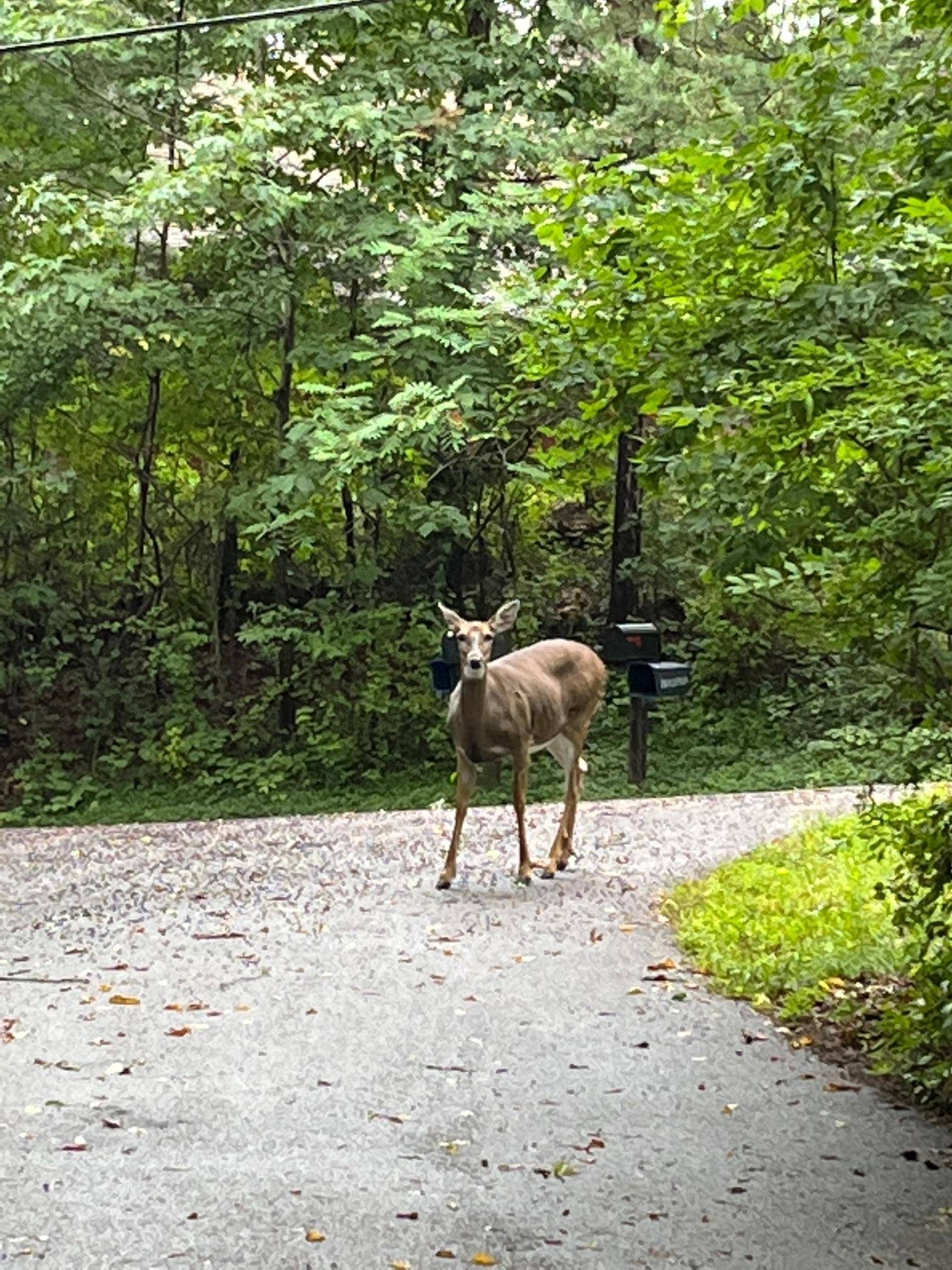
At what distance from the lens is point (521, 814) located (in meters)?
8.65

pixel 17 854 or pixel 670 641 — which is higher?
pixel 670 641

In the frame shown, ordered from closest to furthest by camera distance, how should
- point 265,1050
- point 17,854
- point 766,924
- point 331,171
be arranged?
point 265,1050, point 766,924, point 17,854, point 331,171

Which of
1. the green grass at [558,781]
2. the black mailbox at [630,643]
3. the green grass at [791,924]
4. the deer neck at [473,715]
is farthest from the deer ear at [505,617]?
the green grass at [558,781]

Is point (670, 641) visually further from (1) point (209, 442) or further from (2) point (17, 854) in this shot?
(2) point (17, 854)

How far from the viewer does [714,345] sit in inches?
192

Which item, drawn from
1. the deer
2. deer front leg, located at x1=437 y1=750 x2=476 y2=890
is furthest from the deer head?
deer front leg, located at x1=437 y1=750 x2=476 y2=890

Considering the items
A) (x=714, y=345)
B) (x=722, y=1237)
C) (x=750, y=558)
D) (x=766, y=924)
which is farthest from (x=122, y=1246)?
(x=766, y=924)

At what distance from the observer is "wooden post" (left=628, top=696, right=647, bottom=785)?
43.3 feet

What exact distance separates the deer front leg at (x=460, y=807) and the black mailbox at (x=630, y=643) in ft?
13.1

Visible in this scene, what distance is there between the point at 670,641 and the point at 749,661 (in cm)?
107

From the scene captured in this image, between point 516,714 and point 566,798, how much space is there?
887mm

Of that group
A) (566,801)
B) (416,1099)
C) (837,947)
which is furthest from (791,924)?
(416,1099)

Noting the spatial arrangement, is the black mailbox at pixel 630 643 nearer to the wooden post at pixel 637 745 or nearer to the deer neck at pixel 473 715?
the wooden post at pixel 637 745

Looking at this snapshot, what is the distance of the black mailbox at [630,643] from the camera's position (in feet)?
41.3
